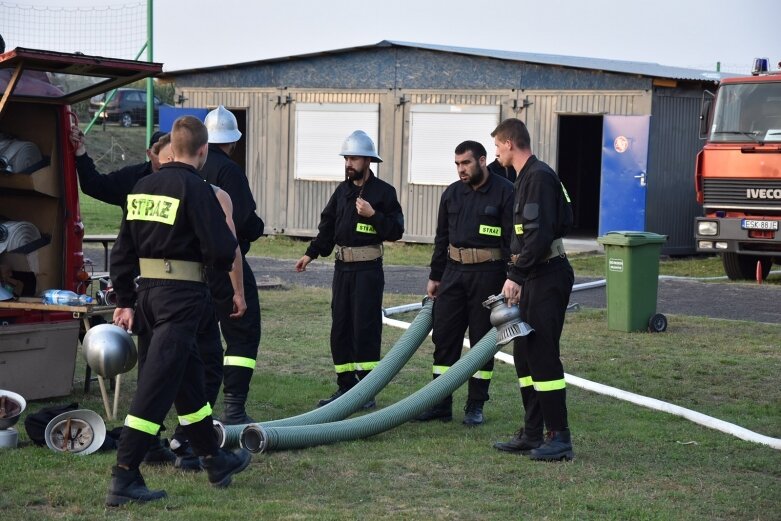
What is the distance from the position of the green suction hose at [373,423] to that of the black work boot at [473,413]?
1.05 feet

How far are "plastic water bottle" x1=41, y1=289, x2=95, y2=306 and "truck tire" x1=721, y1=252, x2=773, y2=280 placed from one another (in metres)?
11.9

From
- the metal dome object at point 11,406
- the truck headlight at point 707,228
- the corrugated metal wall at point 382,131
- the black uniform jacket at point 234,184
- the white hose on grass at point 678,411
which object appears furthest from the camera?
the corrugated metal wall at point 382,131

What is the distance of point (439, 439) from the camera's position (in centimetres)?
723

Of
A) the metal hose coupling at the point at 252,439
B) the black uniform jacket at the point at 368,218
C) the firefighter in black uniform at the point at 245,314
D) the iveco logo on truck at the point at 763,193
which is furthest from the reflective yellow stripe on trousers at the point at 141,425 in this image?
the iveco logo on truck at the point at 763,193

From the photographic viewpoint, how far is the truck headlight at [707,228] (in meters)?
17.0

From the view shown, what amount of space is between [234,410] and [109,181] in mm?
1868

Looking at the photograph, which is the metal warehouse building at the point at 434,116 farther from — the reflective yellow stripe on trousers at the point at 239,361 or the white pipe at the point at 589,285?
the reflective yellow stripe on trousers at the point at 239,361

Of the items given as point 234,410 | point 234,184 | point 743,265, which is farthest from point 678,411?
point 743,265

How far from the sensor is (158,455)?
21.2 feet

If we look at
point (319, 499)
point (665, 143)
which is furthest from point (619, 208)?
point (319, 499)

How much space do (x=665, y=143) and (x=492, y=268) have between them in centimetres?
1317

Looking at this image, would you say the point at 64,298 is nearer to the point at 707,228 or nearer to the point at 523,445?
the point at 523,445

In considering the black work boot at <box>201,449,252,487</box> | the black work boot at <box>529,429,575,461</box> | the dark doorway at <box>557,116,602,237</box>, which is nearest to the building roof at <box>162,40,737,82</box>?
the dark doorway at <box>557,116,602,237</box>

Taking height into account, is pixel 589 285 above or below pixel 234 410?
above
